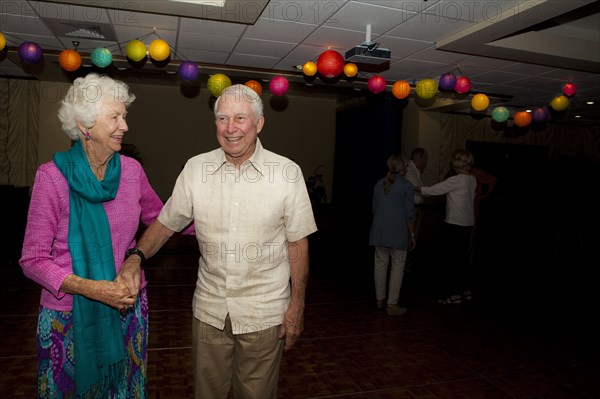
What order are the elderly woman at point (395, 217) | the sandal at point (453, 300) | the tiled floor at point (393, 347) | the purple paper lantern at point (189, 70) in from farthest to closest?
the purple paper lantern at point (189, 70)
the sandal at point (453, 300)
the elderly woman at point (395, 217)
the tiled floor at point (393, 347)

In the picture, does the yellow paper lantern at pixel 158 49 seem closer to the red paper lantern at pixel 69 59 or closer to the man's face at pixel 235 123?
the red paper lantern at pixel 69 59

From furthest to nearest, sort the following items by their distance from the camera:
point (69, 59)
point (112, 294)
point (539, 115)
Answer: point (539, 115)
point (69, 59)
point (112, 294)

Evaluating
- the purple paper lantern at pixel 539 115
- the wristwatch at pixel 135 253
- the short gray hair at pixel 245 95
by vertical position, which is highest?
the purple paper lantern at pixel 539 115

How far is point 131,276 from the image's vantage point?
4.68 ft

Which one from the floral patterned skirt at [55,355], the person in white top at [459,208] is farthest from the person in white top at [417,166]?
the floral patterned skirt at [55,355]

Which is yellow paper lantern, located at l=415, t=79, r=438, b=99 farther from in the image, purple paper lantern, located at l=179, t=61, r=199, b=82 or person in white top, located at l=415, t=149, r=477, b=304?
purple paper lantern, located at l=179, t=61, r=199, b=82

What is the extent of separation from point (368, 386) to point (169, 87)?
9.93 meters

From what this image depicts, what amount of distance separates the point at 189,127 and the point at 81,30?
241 inches

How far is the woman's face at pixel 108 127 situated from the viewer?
1438mm

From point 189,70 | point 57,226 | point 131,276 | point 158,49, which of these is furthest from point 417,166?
point 57,226

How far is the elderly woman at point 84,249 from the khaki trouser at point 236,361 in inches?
10.9

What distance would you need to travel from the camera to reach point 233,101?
1.46 metres

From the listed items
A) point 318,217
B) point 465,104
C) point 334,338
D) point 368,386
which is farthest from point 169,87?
point 368,386

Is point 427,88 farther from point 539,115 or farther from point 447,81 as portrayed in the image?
point 539,115
